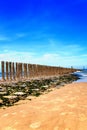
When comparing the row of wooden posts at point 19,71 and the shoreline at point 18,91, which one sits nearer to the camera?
the shoreline at point 18,91

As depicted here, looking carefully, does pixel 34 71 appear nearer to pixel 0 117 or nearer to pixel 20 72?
pixel 20 72

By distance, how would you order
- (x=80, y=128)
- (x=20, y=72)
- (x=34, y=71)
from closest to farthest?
(x=80, y=128)
(x=20, y=72)
(x=34, y=71)

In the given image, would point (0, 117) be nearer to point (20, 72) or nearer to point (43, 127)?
point (43, 127)

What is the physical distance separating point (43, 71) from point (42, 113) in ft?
148

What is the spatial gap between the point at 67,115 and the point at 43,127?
0.92 meters

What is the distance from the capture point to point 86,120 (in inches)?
197

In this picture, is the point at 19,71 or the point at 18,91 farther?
the point at 19,71

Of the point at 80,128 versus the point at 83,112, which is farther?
the point at 83,112

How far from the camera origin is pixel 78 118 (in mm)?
5168

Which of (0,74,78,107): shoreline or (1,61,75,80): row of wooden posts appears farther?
(1,61,75,80): row of wooden posts

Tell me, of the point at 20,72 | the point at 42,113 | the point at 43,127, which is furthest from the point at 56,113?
the point at 20,72

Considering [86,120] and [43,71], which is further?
[43,71]

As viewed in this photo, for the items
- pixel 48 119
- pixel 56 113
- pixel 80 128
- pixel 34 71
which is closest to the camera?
pixel 80 128

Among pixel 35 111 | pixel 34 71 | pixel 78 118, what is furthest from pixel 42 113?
pixel 34 71
